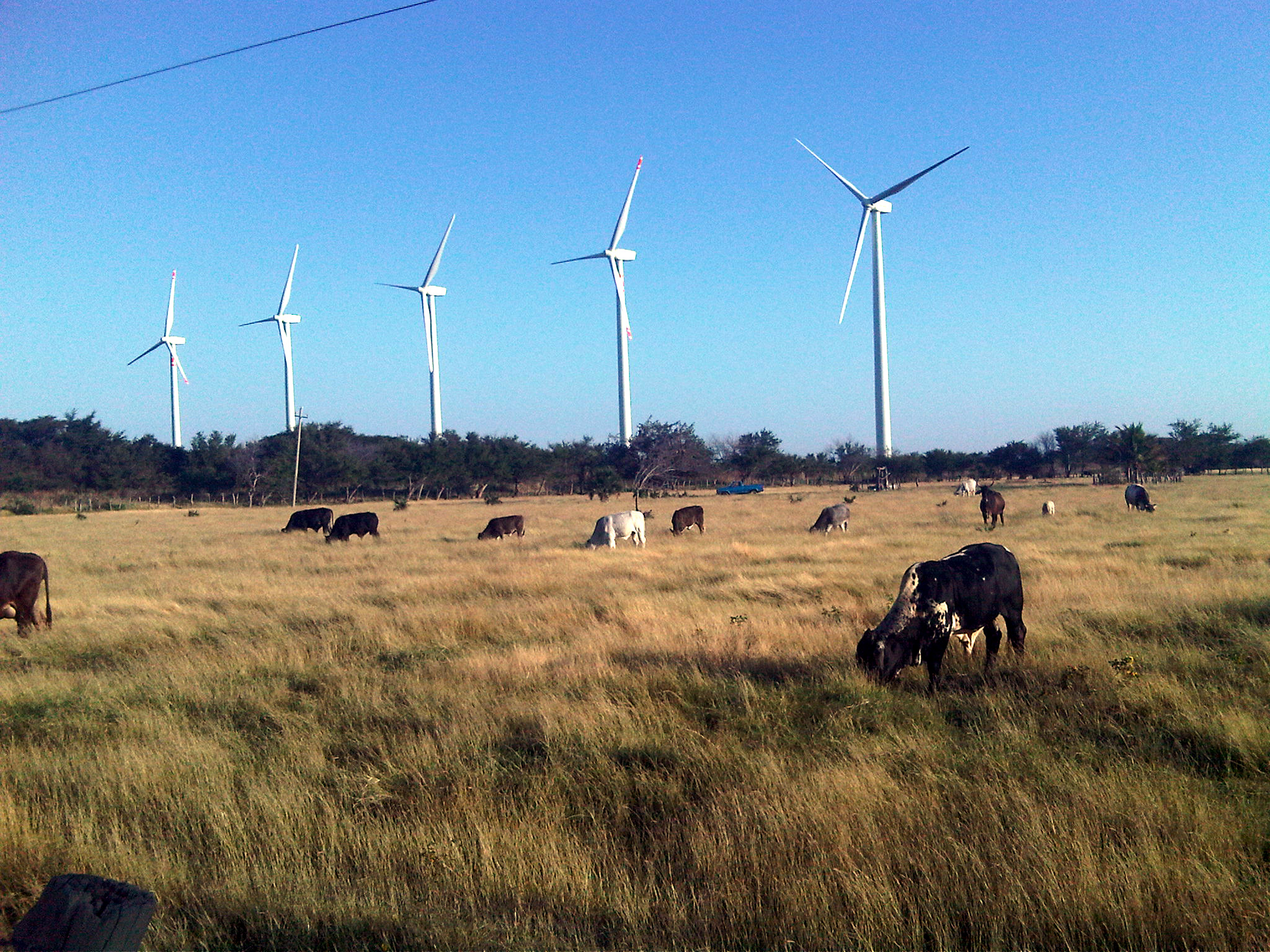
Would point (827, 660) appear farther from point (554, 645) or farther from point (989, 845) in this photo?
point (989, 845)

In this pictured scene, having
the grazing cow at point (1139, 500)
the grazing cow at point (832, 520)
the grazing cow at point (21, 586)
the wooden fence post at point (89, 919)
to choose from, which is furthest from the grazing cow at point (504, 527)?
the wooden fence post at point (89, 919)

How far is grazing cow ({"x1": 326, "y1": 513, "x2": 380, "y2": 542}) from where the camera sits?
27.8m

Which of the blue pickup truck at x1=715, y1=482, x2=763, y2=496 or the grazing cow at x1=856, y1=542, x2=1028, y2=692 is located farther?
the blue pickup truck at x1=715, y1=482, x2=763, y2=496

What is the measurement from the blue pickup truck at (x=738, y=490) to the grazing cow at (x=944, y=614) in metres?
52.8

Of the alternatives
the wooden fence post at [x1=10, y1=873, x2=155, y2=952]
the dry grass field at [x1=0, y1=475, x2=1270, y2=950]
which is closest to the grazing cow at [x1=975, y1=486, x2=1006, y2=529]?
the dry grass field at [x1=0, y1=475, x2=1270, y2=950]

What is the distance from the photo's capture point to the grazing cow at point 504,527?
26.5 metres

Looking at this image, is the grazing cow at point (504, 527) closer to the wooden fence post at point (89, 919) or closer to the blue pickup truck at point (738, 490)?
the wooden fence post at point (89, 919)

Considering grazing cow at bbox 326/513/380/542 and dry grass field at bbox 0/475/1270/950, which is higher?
grazing cow at bbox 326/513/380/542

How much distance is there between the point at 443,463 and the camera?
70438mm

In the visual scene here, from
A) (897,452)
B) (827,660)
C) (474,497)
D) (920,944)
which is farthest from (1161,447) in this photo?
(920,944)

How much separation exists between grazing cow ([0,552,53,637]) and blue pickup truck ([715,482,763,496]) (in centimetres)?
5176

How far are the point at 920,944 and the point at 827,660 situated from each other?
15.7ft

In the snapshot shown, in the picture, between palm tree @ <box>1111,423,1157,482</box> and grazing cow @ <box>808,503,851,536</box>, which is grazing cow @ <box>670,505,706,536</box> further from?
palm tree @ <box>1111,423,1157,482</box>

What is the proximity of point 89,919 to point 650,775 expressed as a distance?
371 centimetres
